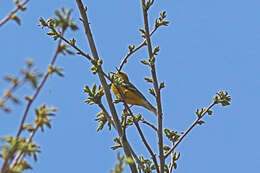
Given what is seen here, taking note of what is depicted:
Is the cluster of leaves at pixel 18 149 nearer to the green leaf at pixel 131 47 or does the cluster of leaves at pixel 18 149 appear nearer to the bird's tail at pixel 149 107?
the green leaf at pixel 131 47

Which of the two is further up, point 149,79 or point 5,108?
point 149,79

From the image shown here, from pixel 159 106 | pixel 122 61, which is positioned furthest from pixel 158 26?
pixel 159 106

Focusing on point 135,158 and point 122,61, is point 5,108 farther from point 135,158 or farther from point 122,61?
point 122,61

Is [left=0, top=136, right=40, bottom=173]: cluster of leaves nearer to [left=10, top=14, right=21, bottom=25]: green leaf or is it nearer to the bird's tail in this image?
[left=10, top=14, right=21, bottom=25]: green leaf

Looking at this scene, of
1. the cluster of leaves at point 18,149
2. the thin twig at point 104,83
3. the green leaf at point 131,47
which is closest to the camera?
the cluster of leaves at point 18,149

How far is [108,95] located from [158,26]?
896mm

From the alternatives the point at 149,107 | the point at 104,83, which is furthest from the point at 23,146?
the point at 149,107

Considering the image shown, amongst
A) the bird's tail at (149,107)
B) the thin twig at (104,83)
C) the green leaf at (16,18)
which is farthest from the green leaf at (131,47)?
the bird's tail at (149,107)

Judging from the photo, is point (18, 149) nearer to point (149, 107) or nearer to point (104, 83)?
point (104, 83)

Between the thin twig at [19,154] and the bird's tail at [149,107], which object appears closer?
the thin twig at [19,154]

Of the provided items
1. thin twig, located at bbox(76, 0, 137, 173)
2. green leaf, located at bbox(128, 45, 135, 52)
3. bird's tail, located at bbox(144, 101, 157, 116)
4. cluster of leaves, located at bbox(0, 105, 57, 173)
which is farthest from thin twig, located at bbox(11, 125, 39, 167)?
bird's tail, located at bbox(144, 101, 157, 116)

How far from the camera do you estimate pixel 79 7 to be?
3.66 metres

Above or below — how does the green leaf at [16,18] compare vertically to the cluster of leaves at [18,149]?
above

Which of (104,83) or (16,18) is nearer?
(16,18)
